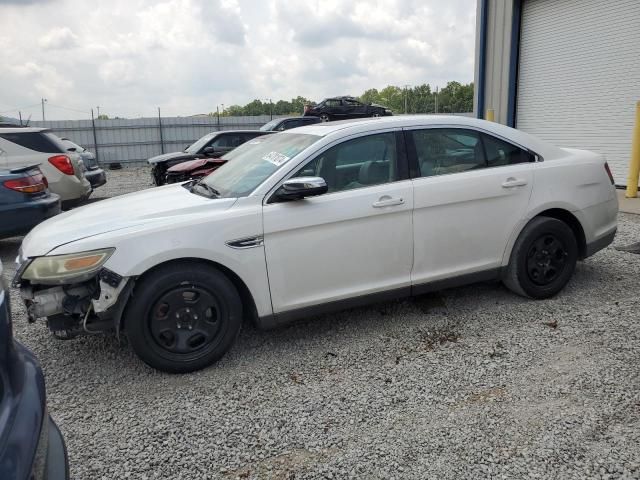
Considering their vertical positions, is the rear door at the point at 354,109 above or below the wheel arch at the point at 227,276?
above

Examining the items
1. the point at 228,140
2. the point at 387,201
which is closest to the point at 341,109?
the point at 228,140

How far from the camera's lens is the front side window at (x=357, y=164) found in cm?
358

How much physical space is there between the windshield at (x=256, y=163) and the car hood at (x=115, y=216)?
191 mm

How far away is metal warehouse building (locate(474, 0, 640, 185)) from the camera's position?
32.0ft

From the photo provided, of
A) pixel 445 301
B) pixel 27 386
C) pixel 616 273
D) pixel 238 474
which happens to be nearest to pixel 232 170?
pixel 445 301

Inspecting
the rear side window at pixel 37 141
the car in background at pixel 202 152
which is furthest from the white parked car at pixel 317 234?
the car in background at pixel 202 152

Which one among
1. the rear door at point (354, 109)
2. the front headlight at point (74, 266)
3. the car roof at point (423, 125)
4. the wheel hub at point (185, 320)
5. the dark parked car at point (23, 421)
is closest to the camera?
the dark parked car at point (23, 421)

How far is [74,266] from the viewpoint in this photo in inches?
118

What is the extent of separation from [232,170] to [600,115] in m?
9.13

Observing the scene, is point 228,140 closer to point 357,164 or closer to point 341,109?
point 357,164

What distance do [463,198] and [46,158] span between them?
6.94 m

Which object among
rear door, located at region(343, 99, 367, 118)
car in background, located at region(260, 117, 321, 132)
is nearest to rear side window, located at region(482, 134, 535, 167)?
car in background, located at region(260, 117, 321, 132)

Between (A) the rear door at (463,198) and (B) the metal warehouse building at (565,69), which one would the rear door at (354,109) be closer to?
(B) the metal warehouse building at (565,69)

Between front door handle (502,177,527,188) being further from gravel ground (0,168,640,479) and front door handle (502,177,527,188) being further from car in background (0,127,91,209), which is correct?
car in background (0,127,91,209)
